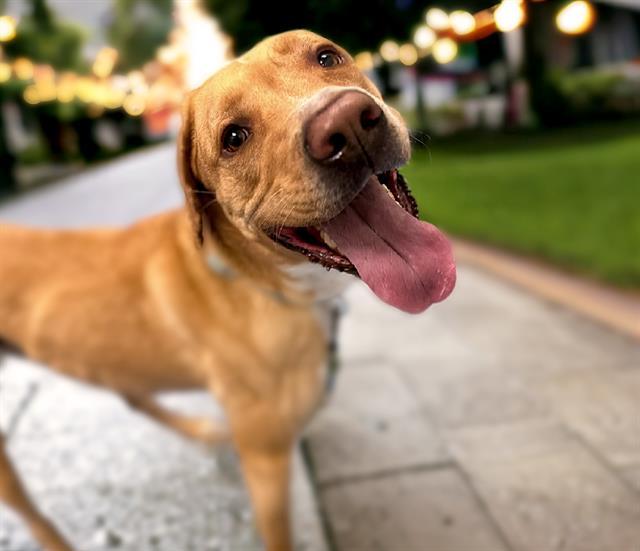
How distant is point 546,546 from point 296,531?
2.88 ft

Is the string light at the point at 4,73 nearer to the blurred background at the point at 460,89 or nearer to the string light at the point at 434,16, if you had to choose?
the blurred background at the point at 460,89

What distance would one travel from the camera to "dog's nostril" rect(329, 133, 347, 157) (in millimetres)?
1147

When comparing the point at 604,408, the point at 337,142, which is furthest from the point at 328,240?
the point at 604,408

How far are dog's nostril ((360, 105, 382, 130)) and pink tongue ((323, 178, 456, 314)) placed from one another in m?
0.20

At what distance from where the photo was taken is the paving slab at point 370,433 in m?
2.51

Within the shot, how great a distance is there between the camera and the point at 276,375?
1.88 meters

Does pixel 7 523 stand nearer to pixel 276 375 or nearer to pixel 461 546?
pixel 276 375

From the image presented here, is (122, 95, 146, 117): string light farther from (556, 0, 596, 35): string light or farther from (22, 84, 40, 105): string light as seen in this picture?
(556, 0, 596, 35): string light

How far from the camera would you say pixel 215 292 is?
6.35 feet

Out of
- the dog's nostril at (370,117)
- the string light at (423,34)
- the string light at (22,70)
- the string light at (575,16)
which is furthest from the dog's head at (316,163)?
the string light at (22,70)

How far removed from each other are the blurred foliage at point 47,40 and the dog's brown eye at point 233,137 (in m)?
17.2

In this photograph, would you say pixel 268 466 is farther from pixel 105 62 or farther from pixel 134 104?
pixel 134 104

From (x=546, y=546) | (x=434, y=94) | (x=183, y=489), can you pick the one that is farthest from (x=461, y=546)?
(x=434, y=94)

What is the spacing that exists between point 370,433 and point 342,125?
75.7 inches
